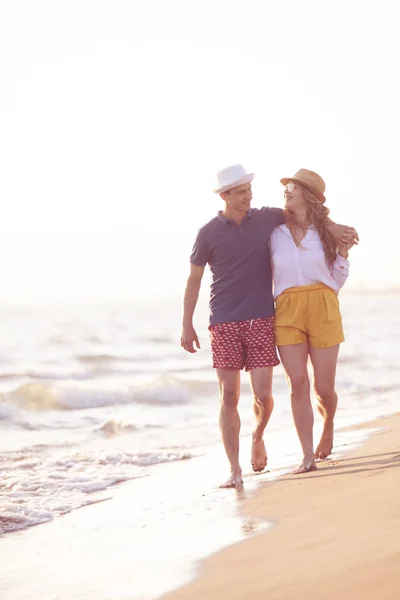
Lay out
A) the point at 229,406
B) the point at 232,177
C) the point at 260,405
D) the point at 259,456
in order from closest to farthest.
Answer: the point at 232,177 < the point at 229,406 < the point at 260,405 < the point at 259,456

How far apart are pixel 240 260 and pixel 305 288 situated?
422 mm

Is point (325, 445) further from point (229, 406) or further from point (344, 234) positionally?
point (344, 234)

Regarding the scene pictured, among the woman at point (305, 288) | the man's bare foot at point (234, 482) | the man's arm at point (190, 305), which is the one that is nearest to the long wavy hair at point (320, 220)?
the woman at point (305, 288)

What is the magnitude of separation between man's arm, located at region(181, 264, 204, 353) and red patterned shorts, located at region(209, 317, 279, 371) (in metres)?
0.14

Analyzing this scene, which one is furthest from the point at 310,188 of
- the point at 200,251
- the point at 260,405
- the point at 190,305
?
the point at 260,405

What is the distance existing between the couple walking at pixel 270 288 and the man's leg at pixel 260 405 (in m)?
0.01

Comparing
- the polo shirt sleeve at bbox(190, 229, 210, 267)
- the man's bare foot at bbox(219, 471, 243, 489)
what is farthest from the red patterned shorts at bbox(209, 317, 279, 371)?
the man's bare foot at bbox(219, 471, 243, 489)

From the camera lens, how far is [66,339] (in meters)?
32.0

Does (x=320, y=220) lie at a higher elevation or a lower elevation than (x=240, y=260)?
higher

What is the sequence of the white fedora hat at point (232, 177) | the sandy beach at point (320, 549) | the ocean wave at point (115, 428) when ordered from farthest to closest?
1. the ocean wave at point (115, 428)
2. the white fedora hat at point (232, 177)
3. the sandy beach at point (320, 549)

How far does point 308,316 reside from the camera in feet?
18.7

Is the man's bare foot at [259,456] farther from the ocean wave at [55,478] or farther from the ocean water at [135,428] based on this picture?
the ocean wave at [55,478]

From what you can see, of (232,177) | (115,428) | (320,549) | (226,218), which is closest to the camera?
(320,549)

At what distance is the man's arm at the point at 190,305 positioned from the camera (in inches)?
227
